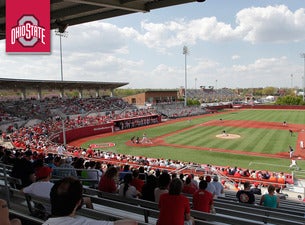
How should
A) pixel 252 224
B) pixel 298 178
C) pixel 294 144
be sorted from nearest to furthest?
1. pixel 252 224
2. pixel 298 178
3. pixel 294 144

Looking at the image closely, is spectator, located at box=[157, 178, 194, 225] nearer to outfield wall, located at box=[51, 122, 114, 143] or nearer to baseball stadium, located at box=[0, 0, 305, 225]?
baseball stadium, located at box=[0, 0, 305, 225]

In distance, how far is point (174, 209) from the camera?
414 centimetres

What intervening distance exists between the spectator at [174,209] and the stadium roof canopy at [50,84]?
39.1 metres

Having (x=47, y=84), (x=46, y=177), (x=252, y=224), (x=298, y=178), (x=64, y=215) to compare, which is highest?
(x=47, y=84)

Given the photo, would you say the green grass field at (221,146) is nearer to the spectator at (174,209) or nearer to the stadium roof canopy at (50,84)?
the stadium roof canopy at (50,84)

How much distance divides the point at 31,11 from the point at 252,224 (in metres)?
7.98

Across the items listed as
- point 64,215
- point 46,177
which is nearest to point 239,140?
point 46,177

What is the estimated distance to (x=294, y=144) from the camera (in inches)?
1241

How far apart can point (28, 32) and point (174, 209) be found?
7354 mm

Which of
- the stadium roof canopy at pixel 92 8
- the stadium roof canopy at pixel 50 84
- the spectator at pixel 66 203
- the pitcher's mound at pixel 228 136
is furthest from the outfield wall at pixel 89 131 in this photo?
the spectator at pixel 66 203

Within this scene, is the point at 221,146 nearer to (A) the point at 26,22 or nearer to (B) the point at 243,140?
(B) the point at 243,140

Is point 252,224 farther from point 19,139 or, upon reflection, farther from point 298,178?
point 19,139

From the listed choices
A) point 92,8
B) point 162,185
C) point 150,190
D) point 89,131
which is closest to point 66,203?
point 162,185

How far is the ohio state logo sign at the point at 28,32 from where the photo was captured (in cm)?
891
